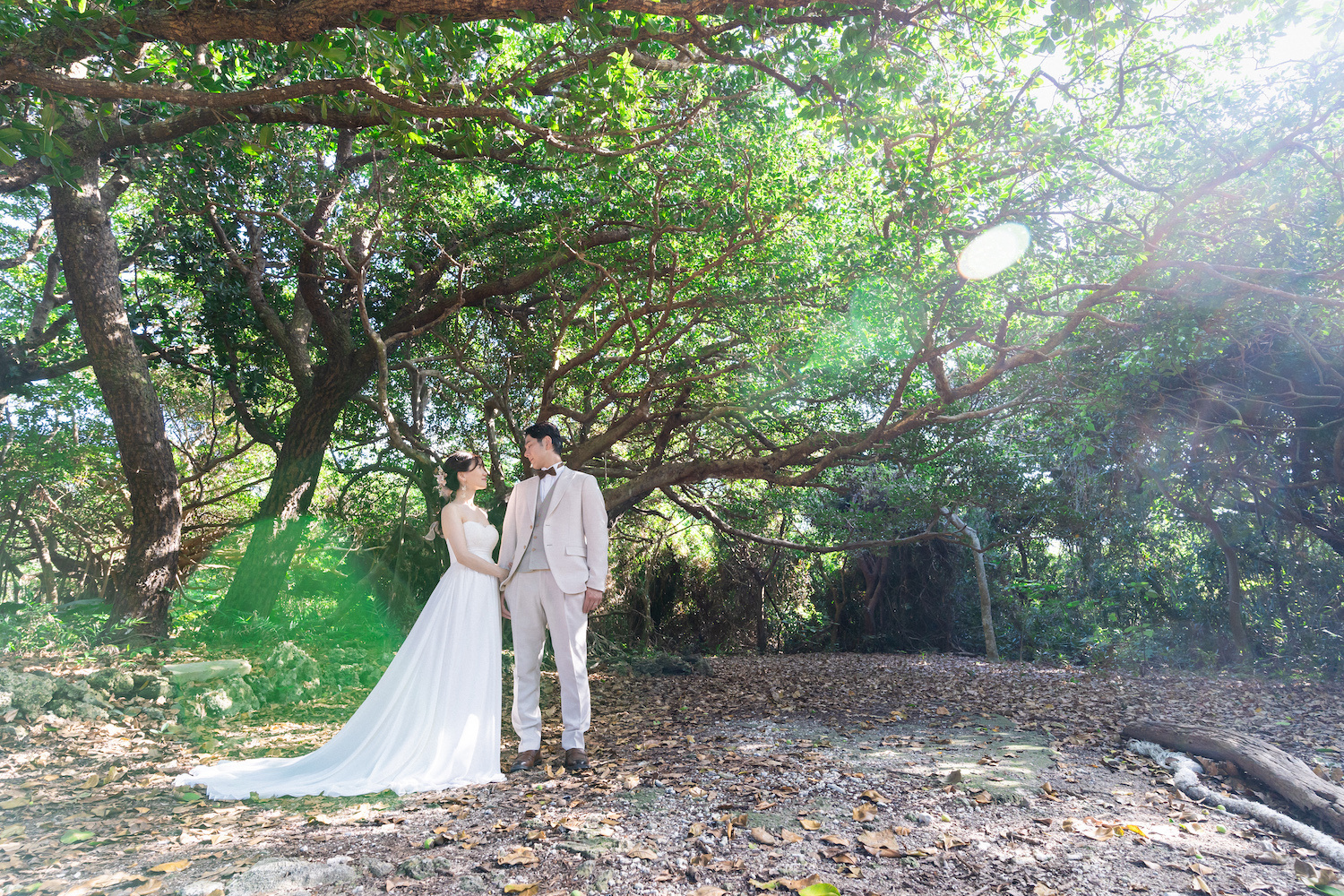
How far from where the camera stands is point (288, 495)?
936cm

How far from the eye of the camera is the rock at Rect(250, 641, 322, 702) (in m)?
6.90

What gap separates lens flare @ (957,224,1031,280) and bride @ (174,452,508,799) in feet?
17.0

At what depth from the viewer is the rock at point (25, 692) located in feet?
17.2

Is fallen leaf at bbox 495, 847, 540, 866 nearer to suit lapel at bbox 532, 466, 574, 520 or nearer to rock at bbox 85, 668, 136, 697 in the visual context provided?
suit lapel at bbox 532, 466, 574, 520

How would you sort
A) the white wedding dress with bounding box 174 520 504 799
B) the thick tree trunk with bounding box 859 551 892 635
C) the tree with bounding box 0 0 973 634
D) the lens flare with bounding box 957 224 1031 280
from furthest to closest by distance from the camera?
the thick tree trunk with bounding box 859 551 892 635
the lens flare with bounding box 957 224 1031 280
the white wedding dress with bounding box 174 520 504 799
the tree with bounding box 0 0 973 634

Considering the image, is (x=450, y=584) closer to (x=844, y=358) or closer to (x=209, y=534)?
(x=844, y=358)

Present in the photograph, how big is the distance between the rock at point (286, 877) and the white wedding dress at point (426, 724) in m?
1.20

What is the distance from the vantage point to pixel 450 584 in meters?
4.90

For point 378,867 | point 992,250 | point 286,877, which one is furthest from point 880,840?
point 992,250

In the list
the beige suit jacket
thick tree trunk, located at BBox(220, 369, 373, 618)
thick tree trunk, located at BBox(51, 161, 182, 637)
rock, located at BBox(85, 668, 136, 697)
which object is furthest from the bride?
thick tree trunk, located at BBox(220, 369, 373, 618)

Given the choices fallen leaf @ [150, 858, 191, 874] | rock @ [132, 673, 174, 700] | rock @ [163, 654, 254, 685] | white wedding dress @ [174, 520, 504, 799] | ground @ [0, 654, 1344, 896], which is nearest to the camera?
ground @ [0, 654, 1344, 896]

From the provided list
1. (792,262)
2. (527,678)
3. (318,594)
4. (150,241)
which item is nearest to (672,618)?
(318,594)

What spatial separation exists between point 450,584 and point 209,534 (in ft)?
37.0

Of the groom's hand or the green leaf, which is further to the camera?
the groom's hand
